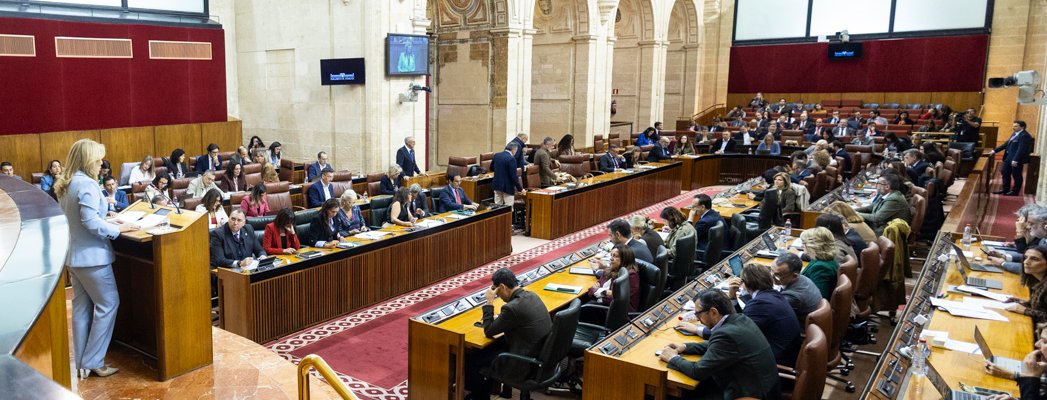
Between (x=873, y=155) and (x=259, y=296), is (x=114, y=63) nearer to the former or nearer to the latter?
(x=259, y=296)

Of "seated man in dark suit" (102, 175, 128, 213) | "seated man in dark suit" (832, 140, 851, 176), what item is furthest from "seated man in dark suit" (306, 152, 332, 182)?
"seated man in dark suit" (832, 140, 851, 176)

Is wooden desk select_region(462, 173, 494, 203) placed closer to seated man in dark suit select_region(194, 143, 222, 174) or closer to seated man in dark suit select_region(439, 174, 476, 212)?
seated man in dark suit select_region(439, 174, 476, 212)

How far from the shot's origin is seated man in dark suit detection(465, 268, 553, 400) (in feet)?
16.0

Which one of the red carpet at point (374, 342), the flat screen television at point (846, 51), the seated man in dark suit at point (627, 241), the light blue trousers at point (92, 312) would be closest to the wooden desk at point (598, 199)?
the red carpet at point (374, 342)

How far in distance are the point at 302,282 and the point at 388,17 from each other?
25.7 ft

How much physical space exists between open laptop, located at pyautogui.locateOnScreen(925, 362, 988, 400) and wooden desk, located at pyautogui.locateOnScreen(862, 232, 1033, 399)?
48 millimetres

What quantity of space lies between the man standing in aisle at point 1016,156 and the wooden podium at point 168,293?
13.2 metres

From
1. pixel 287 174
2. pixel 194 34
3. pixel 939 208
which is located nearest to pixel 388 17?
pixel 287 174

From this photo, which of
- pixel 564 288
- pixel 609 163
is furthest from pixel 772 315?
pixel 609 163

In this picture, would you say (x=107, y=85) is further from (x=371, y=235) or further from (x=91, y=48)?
(x=371, y=235)

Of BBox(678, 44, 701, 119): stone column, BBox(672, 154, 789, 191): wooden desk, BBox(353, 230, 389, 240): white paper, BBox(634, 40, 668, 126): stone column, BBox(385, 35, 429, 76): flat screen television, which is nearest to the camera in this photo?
BBox(353, 230, 389, 240): white paper

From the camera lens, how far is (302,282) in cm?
681

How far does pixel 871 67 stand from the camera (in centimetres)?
2242

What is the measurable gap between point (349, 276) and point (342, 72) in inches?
290
